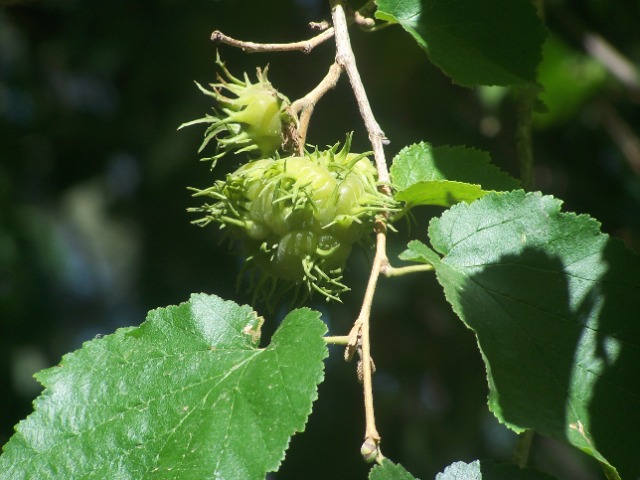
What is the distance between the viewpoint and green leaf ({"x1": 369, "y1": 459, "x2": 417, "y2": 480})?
3.85 ft

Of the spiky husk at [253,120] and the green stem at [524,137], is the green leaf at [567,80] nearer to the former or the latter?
the green stem at [524,137]

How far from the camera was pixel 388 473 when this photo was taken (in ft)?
3.89

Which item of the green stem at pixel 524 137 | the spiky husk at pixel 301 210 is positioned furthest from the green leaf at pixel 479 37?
the spiky husk at pixel 301 210

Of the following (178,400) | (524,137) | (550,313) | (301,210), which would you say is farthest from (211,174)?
(550,313)

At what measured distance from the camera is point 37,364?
11.9 ft

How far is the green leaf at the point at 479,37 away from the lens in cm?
156

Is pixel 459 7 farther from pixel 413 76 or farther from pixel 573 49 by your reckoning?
pixel 573 49

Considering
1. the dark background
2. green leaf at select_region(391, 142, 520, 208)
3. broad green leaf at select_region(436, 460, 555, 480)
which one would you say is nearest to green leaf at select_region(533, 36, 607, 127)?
the dark background

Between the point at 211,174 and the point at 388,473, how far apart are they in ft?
4.50

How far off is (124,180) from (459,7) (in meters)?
2.24

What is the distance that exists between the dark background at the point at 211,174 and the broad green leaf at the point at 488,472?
104 centimetres

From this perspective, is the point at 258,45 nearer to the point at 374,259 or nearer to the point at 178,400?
the point at 374,259

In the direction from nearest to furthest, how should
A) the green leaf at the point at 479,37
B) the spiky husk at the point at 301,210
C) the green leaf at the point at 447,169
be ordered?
1. the spiky husk at the point at 301,210
2. the green leaf at the point at 447,169
3. the green leaf at the point at 479,37

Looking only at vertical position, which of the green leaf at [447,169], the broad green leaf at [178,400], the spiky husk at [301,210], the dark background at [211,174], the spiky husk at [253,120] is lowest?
the dark background at [211,174]
